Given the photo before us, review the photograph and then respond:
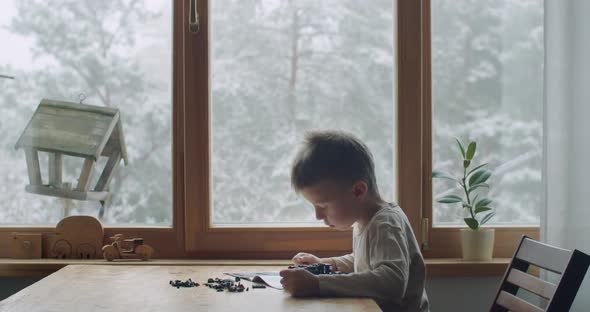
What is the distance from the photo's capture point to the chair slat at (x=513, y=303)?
1.89 metres

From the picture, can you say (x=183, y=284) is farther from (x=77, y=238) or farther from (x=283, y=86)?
(x=283, y=86)

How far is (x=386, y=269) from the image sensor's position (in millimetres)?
1746

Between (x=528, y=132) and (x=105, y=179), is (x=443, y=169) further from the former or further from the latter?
(x=105, y=179)

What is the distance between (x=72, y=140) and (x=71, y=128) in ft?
0.14

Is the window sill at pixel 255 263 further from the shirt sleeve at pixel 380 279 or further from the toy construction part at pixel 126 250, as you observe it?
the shirt sleeve at pixel 380 279

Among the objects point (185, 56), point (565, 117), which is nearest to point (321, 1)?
point (185, 56)

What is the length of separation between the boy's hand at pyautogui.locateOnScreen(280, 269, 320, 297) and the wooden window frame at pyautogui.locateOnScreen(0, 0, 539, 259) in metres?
0.80

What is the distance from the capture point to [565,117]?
232 centimetres

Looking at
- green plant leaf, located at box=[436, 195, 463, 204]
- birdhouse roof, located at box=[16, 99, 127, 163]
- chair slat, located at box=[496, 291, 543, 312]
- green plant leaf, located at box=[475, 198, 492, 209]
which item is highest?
birdhouse roof, located at box=[16, 99, 127, 163]

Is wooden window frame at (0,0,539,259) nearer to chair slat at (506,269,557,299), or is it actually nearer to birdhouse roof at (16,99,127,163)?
birdhouse roof at (16,99,127,163)

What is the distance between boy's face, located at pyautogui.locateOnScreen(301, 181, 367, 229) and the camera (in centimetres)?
198

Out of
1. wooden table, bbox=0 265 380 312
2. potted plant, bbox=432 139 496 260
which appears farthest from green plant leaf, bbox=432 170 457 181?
wooden table, bbox=0 265 380 312

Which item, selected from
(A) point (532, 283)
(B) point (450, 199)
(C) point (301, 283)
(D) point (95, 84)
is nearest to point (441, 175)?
(B) point (450, 199)

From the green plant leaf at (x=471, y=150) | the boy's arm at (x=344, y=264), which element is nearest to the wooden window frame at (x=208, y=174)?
the green plant leaf at (x=471, y=150)
